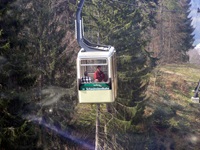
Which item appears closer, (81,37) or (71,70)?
(81,37)

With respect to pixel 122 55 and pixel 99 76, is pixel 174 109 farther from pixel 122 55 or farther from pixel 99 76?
pixel 99 76

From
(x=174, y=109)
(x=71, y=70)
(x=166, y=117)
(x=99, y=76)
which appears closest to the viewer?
(x=99, y=76)

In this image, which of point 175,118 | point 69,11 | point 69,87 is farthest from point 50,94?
point 175,118

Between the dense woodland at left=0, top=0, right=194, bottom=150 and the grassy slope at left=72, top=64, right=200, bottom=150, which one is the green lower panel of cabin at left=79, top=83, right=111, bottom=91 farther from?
the grassy slope at left=72, top=64, right=200, bottom=150

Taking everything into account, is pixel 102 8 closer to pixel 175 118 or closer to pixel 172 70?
pixel 175 118

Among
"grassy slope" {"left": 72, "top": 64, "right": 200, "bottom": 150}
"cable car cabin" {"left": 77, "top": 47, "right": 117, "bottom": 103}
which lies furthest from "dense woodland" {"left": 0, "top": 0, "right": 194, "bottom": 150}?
"cable car cabin" {"left": 77, "top": 47, "right": 117, "bottom": 103}

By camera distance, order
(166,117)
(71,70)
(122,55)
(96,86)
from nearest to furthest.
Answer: (96,86) → (71,70) → (122,55) → (166,117)

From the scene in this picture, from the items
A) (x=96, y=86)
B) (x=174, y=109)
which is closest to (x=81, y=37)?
(x=96, y=86)

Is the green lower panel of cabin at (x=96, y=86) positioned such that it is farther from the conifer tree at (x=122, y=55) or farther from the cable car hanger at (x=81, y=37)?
the conifer tree at (x=122, y=55)
